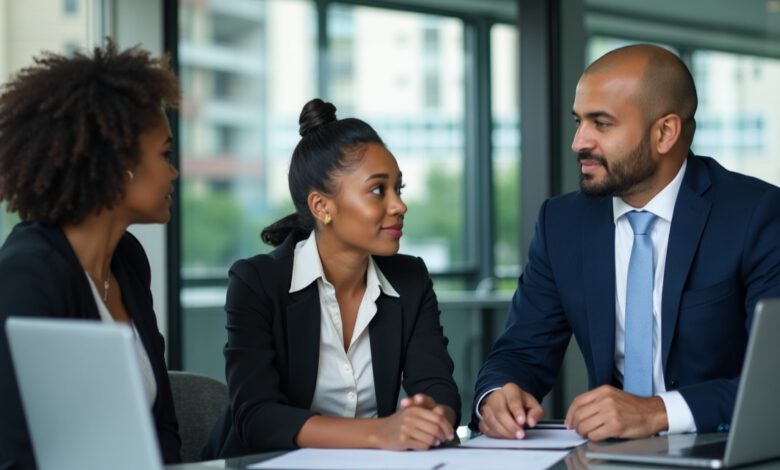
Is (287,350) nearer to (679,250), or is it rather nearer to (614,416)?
(614,416)

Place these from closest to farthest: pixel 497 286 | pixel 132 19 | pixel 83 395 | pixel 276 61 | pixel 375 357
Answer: pixel 83 395 < pixel 375 357 < pixel 132 19 < pixel 276 61 < pixel 497 286

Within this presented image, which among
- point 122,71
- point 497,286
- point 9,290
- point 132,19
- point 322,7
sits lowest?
point 497,286

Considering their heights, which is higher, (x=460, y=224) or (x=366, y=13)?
(x=366, y=13)

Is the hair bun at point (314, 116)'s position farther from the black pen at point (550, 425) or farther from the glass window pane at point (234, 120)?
the glass window pane at point (234, 120)

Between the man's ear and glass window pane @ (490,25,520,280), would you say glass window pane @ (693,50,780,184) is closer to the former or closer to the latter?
the man's ear

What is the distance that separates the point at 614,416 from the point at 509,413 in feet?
0.74

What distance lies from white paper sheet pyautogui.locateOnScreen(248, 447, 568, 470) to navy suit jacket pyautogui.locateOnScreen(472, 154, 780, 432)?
462 mm

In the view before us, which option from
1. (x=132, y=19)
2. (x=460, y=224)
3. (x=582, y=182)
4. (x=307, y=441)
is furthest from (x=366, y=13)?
(x=307, y=441)

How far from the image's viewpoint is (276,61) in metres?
7.32

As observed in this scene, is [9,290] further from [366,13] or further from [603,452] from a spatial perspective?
[366,13]

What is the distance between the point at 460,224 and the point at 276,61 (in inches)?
75.1

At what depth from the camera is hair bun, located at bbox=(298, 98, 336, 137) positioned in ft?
8.45

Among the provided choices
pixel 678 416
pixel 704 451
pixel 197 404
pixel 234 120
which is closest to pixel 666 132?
pixel 678 416

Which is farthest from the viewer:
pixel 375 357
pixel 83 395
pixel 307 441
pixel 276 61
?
pixel 276 61
